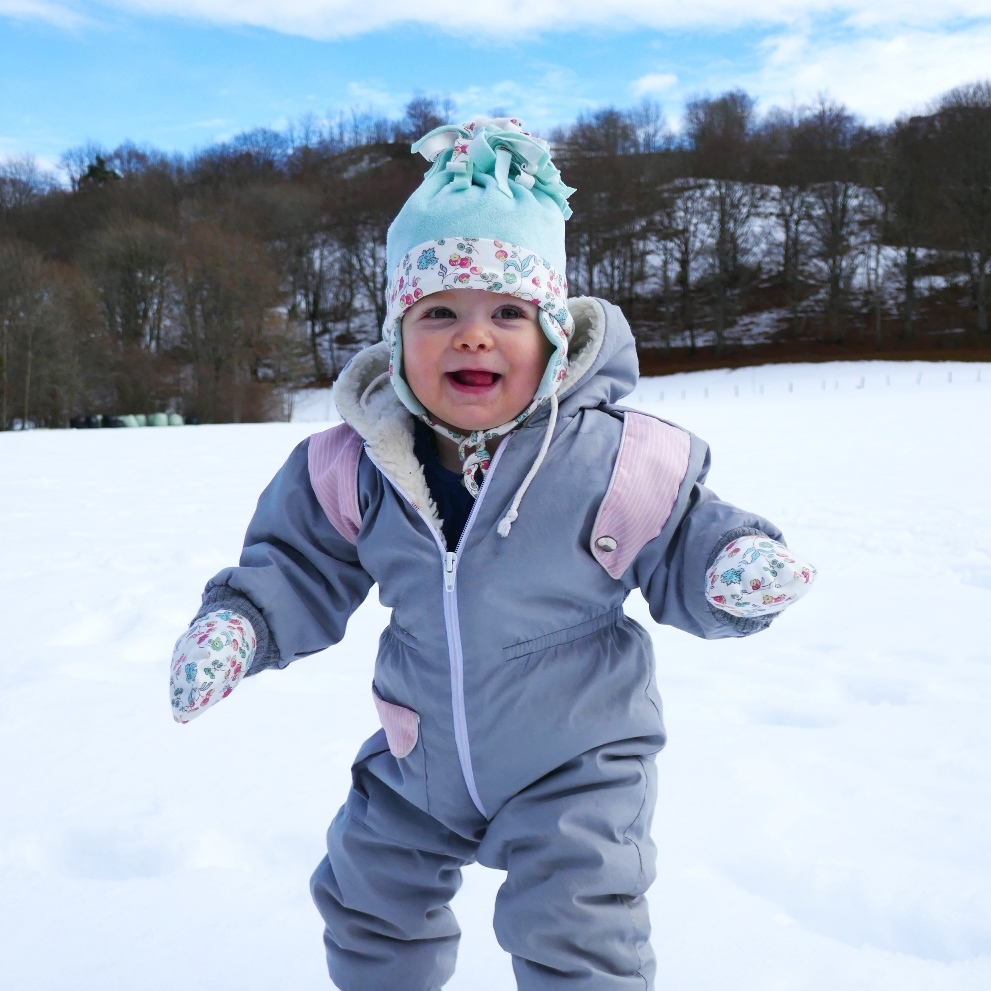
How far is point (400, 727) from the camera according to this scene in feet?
4.75

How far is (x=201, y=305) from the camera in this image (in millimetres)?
34469

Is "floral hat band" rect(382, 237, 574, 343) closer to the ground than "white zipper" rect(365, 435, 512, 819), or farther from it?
farther from it

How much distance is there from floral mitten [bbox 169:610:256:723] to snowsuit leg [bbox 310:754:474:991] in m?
0.31

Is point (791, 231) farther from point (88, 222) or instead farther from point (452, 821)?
point (452, 821)

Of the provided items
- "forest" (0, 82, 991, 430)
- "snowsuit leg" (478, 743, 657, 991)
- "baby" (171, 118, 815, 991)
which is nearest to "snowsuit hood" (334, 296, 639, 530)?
"baby" (171, 118, 815, 991)

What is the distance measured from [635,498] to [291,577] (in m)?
0.58

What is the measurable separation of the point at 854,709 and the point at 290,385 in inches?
1207

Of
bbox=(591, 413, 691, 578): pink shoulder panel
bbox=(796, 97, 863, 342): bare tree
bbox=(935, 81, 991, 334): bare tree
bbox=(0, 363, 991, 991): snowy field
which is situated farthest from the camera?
bbox=(796, 97, 863, 342): bare tree

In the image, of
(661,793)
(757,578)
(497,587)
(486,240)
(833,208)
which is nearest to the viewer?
(757,578)

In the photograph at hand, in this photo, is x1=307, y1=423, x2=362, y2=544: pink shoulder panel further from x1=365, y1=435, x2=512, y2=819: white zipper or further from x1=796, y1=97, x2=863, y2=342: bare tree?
x1=796, y1=97, x2=863, y2=342: bare tree

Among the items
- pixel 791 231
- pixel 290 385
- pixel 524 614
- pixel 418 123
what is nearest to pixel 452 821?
pixel 524 614

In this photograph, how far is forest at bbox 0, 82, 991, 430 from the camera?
2911 centimetres

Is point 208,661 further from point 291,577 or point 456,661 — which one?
point 456,661

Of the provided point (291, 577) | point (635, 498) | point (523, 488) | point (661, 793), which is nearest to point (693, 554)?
point (635, 498)
